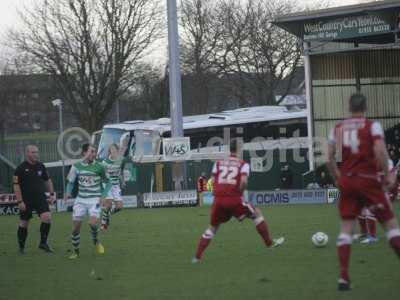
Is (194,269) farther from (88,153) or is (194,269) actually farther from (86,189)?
(88,153)

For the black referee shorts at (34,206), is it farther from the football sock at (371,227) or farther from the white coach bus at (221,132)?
the white coach bus at (221,132)

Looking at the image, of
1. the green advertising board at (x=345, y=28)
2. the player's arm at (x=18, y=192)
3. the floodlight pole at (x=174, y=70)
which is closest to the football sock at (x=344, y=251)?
the player's arm at (x=18, y=192)

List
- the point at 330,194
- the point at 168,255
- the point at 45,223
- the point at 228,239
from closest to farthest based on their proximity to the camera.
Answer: the point at 168,255, the point at 45,223, the point at 228,239, the point at 330,194

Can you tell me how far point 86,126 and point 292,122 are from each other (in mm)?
13384

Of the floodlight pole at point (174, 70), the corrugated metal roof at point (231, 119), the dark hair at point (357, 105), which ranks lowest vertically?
the dark hair at point (357, 105)

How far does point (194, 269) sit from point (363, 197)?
376 centimetres

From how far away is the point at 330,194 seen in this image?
105 ft

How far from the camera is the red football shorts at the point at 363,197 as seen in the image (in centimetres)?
985

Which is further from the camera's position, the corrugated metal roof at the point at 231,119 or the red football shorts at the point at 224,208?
the corrugated metal roof at the point at 231,119

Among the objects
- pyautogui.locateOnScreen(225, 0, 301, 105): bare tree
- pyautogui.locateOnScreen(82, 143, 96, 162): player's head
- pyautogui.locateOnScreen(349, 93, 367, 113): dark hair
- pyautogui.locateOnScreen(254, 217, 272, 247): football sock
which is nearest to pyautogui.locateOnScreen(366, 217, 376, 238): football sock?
pyautogui.locateOnScreen(254, 217, 272, 247): football sock

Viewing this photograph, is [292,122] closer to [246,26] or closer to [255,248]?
[246,26]

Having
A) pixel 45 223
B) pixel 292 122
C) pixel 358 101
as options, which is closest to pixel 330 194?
pixel 292 122

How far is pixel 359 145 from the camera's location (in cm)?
991

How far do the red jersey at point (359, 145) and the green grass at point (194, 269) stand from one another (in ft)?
4.64
